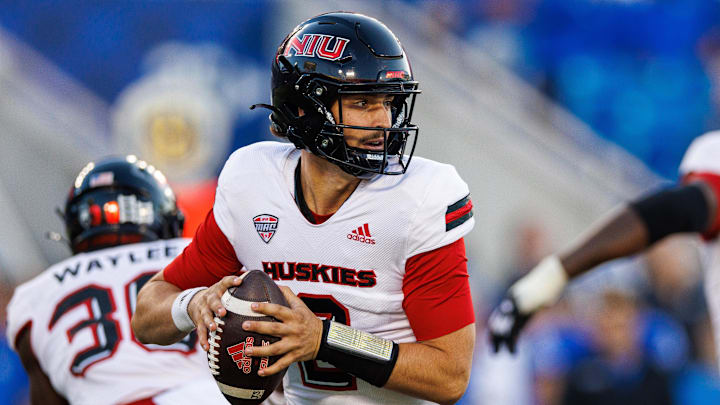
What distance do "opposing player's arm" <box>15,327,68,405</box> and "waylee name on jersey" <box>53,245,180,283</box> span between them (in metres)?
0.25

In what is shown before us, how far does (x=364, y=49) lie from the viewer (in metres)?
2.32

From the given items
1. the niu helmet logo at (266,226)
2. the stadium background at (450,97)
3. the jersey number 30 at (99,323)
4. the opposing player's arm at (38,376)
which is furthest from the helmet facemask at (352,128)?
the stadium background at (450,97)

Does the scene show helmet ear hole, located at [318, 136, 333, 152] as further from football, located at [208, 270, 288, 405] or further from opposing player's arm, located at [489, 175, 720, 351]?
opposing player's arm, located at [489, 175, 720, 351]

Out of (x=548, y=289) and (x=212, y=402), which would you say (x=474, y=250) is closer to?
(x=548, y=289)

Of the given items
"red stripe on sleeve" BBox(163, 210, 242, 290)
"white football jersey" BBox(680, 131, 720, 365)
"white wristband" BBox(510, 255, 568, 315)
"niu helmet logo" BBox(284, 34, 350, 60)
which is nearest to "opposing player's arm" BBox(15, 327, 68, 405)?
"red stripe on sleeve" BBox(163, 210, 242, 290)

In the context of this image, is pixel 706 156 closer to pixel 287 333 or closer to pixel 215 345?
pixel 287 333

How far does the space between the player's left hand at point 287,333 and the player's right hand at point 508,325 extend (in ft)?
4.78

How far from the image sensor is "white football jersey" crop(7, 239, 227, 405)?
9.75 feet

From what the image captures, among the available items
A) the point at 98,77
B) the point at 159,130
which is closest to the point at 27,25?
the point at 98,77

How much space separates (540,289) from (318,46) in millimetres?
1562

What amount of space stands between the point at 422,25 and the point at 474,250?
2233 millimetres

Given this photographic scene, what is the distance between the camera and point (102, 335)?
120 inches

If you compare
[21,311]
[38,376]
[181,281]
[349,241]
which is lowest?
[38,376]

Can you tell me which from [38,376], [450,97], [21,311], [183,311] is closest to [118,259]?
[21,311]
